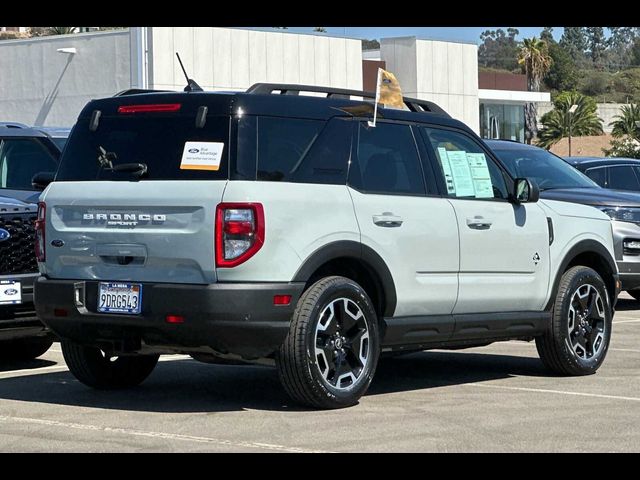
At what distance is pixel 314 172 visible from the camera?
849cm

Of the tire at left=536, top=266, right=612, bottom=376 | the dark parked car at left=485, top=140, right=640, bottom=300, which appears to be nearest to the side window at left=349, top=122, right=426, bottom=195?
the tire at left=536, top=266, right=612, bottom=376

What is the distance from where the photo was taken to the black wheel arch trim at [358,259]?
8.26 metres

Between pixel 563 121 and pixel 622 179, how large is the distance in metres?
77.8

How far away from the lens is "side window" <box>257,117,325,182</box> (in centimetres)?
826

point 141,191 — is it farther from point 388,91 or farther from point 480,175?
point 480,175

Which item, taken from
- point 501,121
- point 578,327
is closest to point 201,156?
point 578,327

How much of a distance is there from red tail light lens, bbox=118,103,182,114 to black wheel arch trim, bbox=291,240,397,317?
131 centimetres

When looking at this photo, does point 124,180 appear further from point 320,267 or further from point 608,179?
point 608,179

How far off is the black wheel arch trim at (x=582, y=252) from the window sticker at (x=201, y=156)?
319cm

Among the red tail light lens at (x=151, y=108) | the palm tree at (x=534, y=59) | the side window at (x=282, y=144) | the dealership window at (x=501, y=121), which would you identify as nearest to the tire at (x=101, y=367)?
the red tail light lens at (x=151, y=108)

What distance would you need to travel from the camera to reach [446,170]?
31.2 feet
